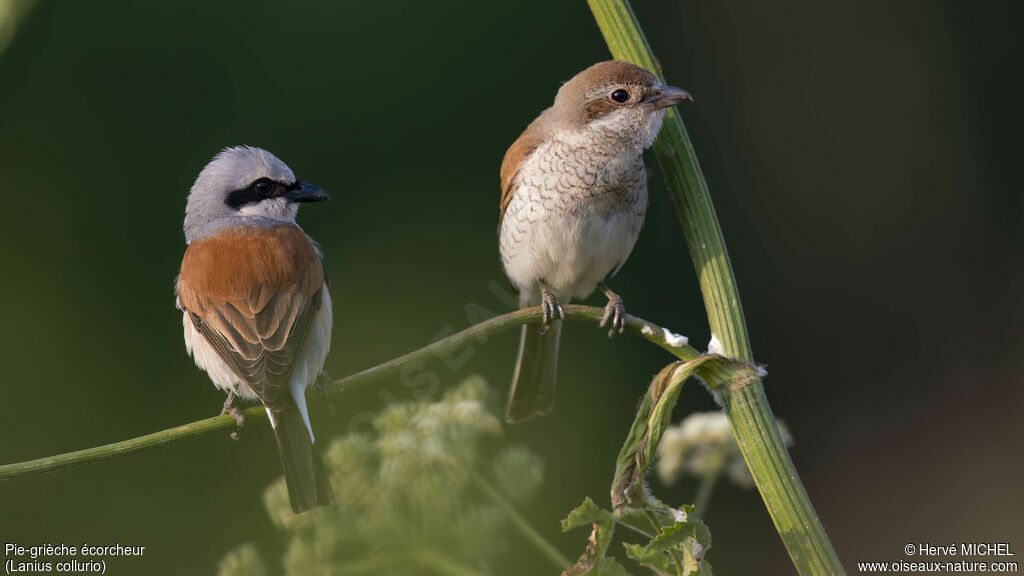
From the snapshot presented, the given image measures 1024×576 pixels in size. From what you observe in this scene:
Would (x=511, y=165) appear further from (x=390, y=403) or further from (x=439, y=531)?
(x=439, y=531)

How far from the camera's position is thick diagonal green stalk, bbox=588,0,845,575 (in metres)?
1.22

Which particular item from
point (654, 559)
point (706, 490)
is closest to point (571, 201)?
point (706, 490)

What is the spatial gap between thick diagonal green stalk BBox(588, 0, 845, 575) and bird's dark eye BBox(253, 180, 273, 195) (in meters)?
1.17

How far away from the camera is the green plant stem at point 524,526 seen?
150 centimetres

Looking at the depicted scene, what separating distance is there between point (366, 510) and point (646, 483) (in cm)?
60

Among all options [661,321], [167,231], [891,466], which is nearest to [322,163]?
[167,231]

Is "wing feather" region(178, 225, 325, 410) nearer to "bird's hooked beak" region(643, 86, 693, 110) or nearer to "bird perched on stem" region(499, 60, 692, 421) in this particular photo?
"bird perched on stem" region(499, 60, 692, 421)

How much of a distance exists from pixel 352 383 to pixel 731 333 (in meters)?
0.58

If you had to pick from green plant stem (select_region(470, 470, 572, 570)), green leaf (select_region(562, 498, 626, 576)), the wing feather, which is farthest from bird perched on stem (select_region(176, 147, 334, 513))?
green leaf (select_region(562, 498, 626, 576))

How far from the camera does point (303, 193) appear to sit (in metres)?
2.27

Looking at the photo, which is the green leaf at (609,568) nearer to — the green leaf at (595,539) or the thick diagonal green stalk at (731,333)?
the green leaf at (595,539)

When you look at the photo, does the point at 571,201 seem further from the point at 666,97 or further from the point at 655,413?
the point at 655,413

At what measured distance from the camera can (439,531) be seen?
5.43ft

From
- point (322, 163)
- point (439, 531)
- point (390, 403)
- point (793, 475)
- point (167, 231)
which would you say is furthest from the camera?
point (322, 163)
